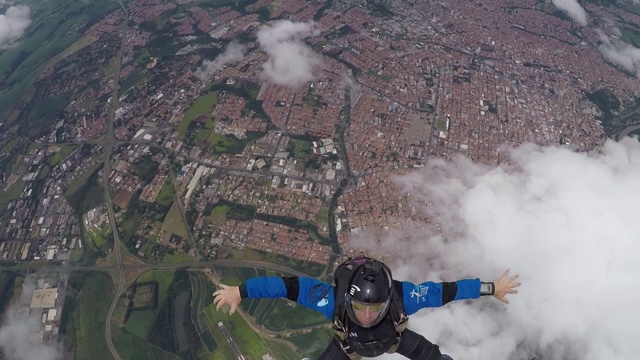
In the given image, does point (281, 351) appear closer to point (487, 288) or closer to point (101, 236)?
point (101, 236)

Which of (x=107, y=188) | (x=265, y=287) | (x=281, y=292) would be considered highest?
(x=265, y=287)

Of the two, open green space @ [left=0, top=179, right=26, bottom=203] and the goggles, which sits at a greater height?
the goggles

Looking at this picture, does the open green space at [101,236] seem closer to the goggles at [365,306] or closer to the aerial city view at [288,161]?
the aerial city view at [288,161]

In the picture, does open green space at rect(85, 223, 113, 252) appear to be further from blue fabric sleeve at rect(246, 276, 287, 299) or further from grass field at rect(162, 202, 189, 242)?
blue fabric sleeve at rect(246, 276, 287, 299)

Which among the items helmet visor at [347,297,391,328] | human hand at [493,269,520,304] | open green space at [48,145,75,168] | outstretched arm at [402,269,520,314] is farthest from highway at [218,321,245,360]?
open green space at [48,145,75,168]

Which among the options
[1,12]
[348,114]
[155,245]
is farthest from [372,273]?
[1,12]

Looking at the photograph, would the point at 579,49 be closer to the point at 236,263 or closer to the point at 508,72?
the point at 508,72

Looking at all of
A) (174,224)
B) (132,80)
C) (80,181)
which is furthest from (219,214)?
(132,80)
